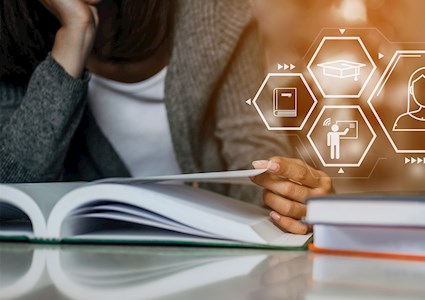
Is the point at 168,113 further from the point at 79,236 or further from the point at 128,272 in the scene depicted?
the point at 128,272

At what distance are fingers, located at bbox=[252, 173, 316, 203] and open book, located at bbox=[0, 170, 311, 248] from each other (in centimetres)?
6

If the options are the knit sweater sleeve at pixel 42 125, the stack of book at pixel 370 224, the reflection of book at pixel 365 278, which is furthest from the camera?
the knit sweater sleeve at pixel 42 125

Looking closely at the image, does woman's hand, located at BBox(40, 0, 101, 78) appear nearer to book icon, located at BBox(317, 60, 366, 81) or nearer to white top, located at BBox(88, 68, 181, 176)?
white top, located at BBox(88, 68, 181, 176)

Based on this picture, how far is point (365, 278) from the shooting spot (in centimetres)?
57

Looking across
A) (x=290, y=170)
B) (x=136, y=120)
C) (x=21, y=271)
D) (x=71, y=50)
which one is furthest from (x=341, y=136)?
(x=21, y=271)

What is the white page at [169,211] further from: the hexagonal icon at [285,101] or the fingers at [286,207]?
the hexagonal icon at [285,101]

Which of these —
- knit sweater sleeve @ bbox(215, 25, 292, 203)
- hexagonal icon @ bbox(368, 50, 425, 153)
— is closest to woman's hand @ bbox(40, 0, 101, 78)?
knit sweater sleeve @ bbox(215, 25, 292, 203)

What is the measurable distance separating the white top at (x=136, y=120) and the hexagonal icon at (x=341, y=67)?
26cm

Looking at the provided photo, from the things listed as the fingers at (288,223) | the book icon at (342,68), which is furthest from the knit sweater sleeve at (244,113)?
the fingers at (288,223)

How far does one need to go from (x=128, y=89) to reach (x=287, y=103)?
0.27m

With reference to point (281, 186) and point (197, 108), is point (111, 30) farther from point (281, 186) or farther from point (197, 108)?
point (281, 186)

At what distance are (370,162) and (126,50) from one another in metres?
0.44

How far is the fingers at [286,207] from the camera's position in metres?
0.87

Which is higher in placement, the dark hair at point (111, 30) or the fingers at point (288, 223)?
the dark hair at point (111, 30)
